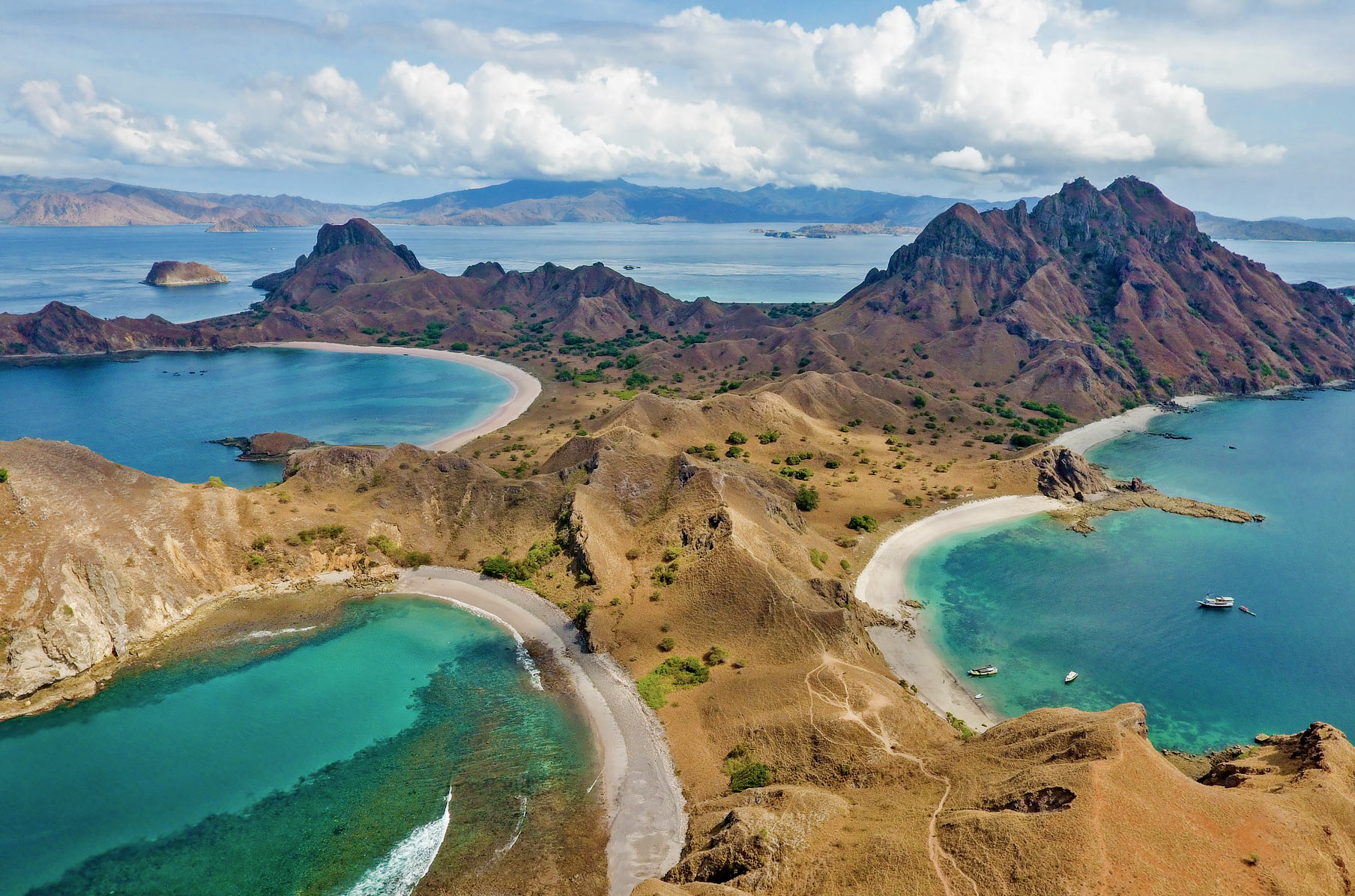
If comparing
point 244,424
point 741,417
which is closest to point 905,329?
point 741,417

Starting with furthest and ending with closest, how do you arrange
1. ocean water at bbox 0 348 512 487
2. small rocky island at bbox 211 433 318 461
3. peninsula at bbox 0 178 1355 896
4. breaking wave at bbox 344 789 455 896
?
ocean water at bbox 0 348 512 487, small rocky island at bbox 211 433 318 461, breaking wave at bbox 344 789 455 896, peninsula at bbox 0 178 1355 896

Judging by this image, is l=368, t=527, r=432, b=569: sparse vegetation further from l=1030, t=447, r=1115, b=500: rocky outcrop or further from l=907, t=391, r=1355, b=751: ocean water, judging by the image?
l=1030, t=447, r=1115, b=500: rocky outcrop

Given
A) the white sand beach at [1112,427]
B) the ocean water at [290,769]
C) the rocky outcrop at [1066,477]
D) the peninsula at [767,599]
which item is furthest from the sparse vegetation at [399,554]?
the white sand beach at [1112,427]

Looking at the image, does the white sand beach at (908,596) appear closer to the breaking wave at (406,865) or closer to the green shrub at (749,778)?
the green shrub at (749,778)

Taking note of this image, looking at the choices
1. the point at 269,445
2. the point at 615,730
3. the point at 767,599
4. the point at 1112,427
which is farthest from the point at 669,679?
the point at 1112,427

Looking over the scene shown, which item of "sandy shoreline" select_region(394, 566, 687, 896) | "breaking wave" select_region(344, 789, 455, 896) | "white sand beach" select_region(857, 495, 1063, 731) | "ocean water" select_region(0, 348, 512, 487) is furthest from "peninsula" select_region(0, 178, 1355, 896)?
"ocean water" select_region(0, 348, 512, 487)
